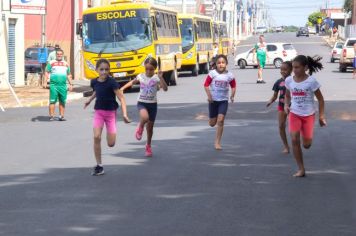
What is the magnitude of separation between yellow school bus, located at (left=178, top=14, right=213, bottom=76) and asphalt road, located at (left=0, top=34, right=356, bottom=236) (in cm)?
2383

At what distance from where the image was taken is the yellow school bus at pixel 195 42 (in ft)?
Answer: 141

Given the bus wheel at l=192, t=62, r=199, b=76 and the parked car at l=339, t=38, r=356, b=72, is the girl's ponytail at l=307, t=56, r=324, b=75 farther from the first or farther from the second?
the parked car at l=339, t=38, r=356, b=72

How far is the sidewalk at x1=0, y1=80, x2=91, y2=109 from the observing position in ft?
87.0

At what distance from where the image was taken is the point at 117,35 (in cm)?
3088

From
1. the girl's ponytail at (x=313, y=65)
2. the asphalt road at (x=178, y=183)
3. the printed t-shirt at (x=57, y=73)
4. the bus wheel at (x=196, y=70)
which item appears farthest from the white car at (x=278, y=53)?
the girl's ponytail at (x=313, y=65)

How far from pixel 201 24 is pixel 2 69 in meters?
16.9

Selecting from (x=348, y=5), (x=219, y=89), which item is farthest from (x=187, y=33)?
(x=348, y=5)

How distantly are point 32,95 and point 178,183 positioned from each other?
65.0ft

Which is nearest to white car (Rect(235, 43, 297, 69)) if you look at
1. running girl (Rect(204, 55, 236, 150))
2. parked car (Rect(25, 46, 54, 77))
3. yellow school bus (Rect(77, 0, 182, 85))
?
parked car (Rect(25, 46, 54, 77))

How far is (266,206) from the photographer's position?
921cm

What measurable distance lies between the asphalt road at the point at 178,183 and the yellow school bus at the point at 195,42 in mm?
23827

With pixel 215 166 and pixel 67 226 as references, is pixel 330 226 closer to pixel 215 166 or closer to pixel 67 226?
pixel 67 226

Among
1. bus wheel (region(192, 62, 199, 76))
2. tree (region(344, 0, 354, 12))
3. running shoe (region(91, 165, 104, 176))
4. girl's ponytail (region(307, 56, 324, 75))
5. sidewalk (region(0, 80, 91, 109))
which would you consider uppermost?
tree (region(344, 0, 354, 12))

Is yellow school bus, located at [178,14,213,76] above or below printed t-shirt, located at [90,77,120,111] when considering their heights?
above
